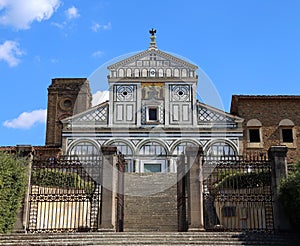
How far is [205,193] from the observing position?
50.4 feet

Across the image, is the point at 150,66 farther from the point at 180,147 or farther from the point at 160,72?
the point at 180,147

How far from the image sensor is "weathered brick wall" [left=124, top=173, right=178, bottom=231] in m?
17.5

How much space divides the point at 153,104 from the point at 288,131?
10.0 metres

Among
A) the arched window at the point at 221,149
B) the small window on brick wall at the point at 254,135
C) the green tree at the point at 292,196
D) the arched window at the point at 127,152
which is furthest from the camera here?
the small window on brick wall at the point at 254,135

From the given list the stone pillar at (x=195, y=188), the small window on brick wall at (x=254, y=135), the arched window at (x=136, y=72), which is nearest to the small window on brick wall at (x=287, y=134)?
the small window on brick wall at (x=254, y=135)

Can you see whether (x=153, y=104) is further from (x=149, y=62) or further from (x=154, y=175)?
(x=154, y=175)

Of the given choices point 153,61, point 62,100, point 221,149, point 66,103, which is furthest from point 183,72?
point 62,100

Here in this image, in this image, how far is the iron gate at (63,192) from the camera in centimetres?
1498

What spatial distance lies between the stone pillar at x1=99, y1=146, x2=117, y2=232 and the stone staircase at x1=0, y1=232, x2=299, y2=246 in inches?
42.1

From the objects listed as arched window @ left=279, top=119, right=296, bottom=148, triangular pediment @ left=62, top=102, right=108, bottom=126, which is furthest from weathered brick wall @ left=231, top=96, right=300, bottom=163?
triangular pediment @ left=62, top=102, right=108, bottom=126

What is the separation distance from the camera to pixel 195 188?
48.2 ft

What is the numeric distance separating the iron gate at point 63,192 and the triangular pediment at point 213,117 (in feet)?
66.8

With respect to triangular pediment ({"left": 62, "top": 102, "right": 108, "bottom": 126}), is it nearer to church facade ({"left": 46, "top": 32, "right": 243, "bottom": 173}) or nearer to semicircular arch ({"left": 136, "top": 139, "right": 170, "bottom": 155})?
church facade ({"left": 46, "top": 32, "right": 243, "bottom": 173})

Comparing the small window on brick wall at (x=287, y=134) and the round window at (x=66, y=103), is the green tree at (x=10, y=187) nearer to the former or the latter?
the small window on brick wall at (x=287, y=134)
